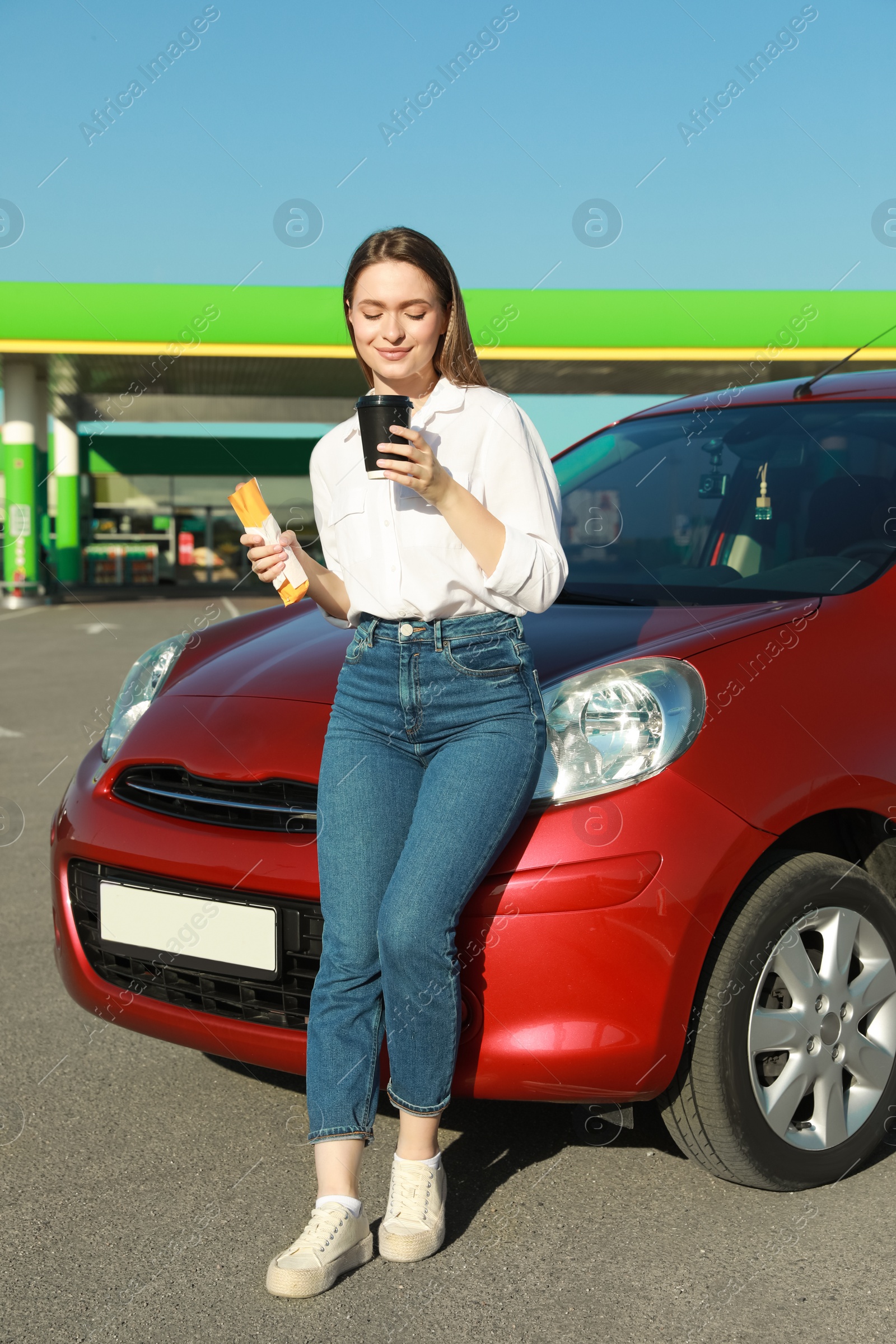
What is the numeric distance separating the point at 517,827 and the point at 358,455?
2.48 ft

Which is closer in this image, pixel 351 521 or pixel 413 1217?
pixel 413 1217

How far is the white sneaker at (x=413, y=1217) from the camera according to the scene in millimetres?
2014

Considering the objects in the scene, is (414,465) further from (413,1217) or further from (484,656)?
(413,1217)

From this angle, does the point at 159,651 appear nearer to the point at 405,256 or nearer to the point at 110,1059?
the point at 110,1059

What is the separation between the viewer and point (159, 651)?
2955 millimetres

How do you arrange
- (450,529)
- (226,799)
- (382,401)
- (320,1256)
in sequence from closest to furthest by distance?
1. (382,401)
2. (320,1256)
3. (450,529)
4. (226,799)

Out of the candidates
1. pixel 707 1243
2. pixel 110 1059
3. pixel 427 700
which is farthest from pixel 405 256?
pixel 110 1059

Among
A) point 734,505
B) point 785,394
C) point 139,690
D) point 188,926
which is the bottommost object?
point 188,926

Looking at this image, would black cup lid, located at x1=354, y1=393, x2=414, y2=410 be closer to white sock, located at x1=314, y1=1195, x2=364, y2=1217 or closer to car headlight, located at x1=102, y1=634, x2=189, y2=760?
car headlight, located at x1=102, y1=634, x2=189, y2=760

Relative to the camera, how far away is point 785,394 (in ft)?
10.8

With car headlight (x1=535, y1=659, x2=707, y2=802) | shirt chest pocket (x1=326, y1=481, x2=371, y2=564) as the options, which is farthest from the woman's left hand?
car headlight (x1=535, y1=659, x2=707, y2=802)

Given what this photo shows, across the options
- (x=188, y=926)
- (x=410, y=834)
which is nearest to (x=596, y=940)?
(x=410, y=834)

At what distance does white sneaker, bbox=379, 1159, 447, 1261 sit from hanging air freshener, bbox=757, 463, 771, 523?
6.10ft

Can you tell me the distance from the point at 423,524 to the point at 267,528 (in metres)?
0.28
